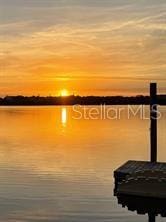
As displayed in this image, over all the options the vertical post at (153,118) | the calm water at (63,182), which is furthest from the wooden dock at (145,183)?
the vertical post at (153,118)

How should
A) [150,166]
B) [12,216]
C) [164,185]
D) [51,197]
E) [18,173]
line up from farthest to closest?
1. [18,173]
2. [51,197]
3. [150,166]
4. [12,216]
5. [164,185]

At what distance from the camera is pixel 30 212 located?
771 inches

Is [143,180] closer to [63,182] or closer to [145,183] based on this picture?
[145,183]

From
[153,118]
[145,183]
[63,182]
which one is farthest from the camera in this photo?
[63,182]

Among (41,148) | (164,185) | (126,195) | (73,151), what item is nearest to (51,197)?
(126,195)

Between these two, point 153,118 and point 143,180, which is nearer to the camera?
point 143,180

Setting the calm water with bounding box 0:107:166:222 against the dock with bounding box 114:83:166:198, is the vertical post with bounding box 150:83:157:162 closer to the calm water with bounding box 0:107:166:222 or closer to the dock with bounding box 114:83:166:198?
the dock with bounding box 114:83:166:198

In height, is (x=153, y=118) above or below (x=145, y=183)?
above

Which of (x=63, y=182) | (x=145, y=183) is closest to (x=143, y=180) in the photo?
(x=145, y=183)

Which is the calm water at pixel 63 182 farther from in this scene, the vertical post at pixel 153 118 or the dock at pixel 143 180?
the vertical post at pixel 153 118

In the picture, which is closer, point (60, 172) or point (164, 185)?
point (164, 185)

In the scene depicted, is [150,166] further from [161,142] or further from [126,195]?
[161,142]

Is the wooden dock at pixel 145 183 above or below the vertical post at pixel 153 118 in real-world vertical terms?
below

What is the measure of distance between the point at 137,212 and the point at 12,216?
558cm
